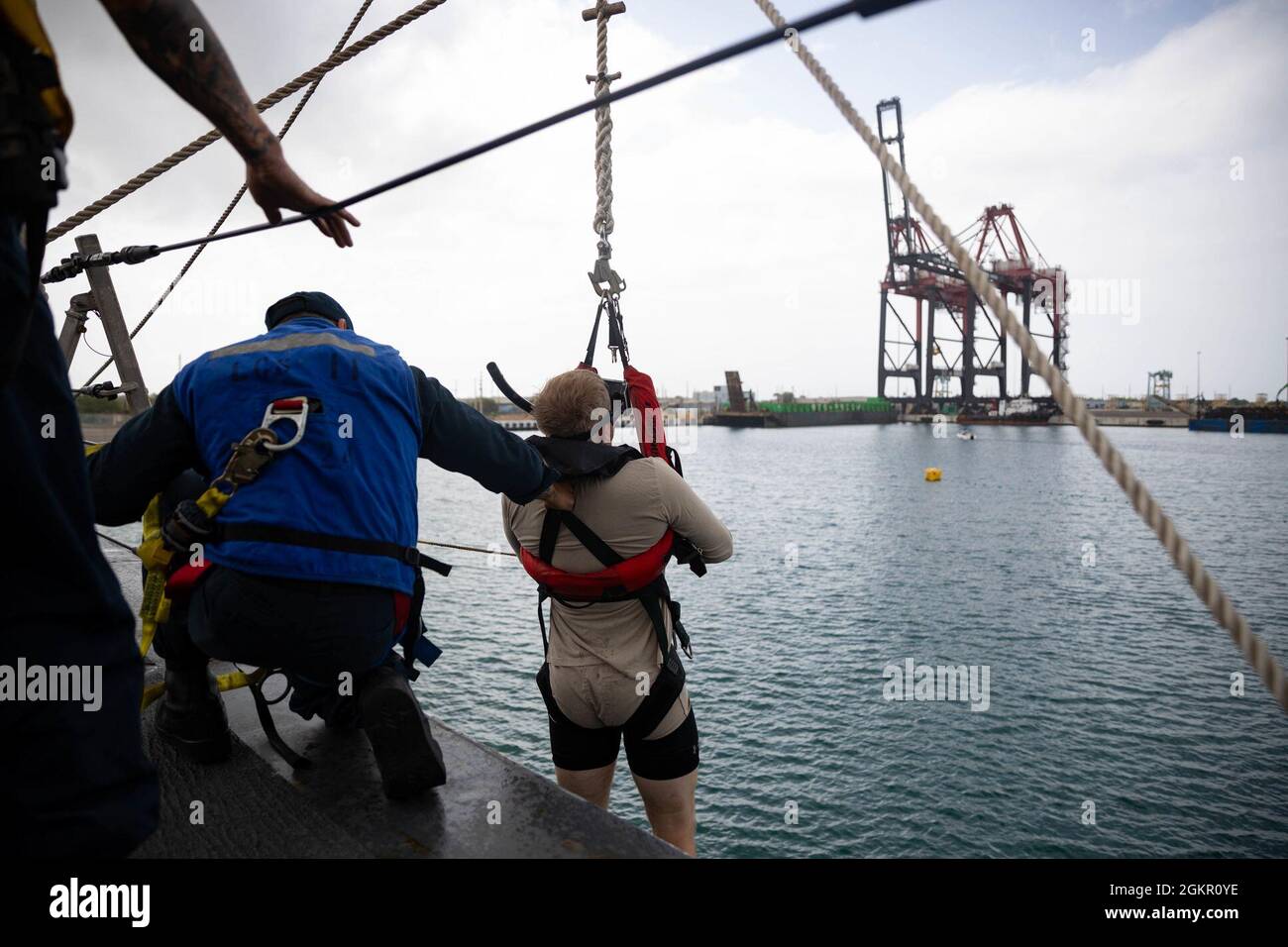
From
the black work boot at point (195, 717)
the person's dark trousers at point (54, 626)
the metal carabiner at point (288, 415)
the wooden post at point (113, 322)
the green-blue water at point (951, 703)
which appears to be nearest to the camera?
the person's dark trousers at point (54, 626)

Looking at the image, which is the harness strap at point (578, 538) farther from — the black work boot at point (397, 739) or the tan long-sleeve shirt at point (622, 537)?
the black work boot at point (397, 739)

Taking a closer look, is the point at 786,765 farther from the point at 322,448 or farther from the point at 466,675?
the point at 322,448

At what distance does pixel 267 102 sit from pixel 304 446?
1790 mm

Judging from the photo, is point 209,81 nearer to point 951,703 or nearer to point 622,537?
point 622,537

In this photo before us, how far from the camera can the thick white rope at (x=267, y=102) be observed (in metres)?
2.84

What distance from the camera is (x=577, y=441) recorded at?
2.62 meters

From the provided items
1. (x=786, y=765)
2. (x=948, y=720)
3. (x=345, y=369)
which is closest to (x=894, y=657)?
(x=948, y=720)

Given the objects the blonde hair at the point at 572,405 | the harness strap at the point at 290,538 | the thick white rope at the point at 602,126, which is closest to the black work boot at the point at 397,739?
the harness strap at the point at 290,538

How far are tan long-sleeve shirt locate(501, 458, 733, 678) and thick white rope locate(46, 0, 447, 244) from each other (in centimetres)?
178

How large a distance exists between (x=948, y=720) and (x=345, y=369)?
836 centimetres

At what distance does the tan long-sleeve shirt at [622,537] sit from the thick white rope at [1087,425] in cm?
133

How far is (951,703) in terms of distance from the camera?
9.08 metres

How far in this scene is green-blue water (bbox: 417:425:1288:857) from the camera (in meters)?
6.50

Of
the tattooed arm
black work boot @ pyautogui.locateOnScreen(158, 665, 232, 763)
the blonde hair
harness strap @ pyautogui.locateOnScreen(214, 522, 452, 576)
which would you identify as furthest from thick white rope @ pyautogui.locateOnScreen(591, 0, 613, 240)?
black work boot @ pyautogui.locateOnScreen(158, 665, 232, 763)
